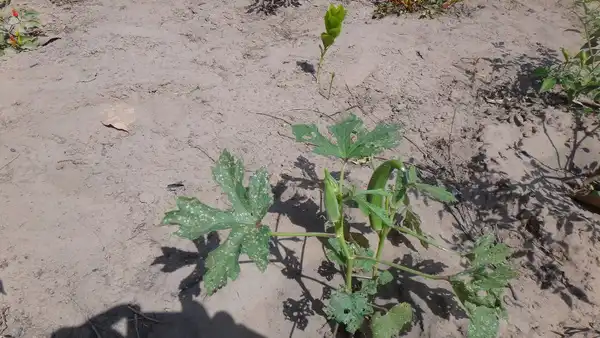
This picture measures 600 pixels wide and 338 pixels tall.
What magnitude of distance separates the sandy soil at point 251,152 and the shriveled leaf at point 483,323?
256 millimetres

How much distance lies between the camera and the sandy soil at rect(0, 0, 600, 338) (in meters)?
1.91

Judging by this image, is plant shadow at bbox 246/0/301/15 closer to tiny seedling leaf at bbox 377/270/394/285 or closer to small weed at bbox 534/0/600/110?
small weed at bbox 534/0/600/110

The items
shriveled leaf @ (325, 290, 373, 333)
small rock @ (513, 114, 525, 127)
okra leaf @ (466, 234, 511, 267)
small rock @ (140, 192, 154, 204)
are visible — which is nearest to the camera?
shriveled leaf @ (325, 290, 373, 333)

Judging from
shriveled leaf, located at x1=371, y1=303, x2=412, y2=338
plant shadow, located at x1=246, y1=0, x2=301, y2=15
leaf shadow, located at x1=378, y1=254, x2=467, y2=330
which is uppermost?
plant shadow, located at x1=246, y1=0, x2=301, y2=15

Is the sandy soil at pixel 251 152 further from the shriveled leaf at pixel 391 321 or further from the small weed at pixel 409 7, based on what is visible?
the shriveled leaf at pixel 391 321

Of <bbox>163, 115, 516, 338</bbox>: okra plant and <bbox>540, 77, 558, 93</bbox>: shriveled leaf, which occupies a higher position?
<bbox>540, 77, 558, 93</bbox>: shriveled leaf

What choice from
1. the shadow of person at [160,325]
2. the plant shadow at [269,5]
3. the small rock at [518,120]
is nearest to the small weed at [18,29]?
the plant shadow at [269,5]

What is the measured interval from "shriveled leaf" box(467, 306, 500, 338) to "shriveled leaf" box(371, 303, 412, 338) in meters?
0.23

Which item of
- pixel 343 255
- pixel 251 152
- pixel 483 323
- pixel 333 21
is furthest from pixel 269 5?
pixel 483 323

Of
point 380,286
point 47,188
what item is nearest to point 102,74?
point 47,188

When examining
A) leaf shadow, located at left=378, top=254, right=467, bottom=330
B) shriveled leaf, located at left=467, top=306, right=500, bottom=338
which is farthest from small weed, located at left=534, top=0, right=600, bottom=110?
shriveled leaf, located at left=467, top=306, right=500, bottom=338

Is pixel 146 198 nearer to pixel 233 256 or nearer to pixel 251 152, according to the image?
pixel 251 152

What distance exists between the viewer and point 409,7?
11.6 feet

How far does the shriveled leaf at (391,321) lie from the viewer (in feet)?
5.48
